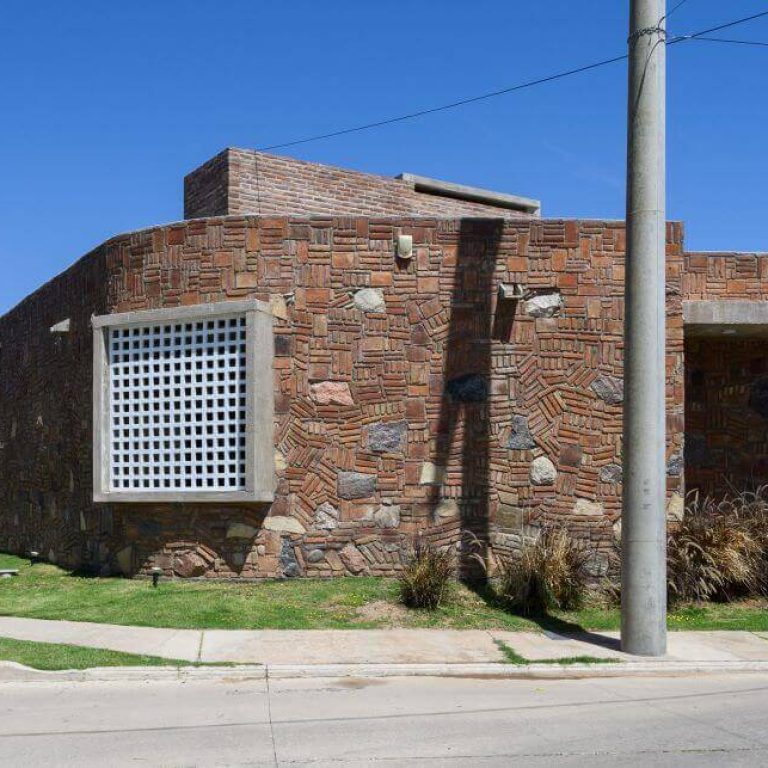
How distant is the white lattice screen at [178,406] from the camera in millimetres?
13859

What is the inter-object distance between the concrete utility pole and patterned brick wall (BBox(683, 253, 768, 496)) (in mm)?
5476

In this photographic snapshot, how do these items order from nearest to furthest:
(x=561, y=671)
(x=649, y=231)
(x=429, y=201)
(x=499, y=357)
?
(x=561, y=671) → (x=649, y=231) → (x=499, y=357) → (x=429, y=201)

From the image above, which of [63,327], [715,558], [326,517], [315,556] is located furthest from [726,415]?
[63,327]

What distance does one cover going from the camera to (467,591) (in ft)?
43.7

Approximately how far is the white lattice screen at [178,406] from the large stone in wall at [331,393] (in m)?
0.91

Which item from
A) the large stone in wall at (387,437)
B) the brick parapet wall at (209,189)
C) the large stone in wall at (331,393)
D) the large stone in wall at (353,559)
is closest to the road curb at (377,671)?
the large stone in wall at (353,559)

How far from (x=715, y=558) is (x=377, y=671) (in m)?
5.07

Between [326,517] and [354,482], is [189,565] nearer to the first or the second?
[326,517]

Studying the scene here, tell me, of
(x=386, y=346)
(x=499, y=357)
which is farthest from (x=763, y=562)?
(x=386, y=346)

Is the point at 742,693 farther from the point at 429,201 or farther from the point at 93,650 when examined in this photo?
the point at 429,201

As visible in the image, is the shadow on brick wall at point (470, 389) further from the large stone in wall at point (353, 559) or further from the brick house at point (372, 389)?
the large stone in wall at point (353, 559)

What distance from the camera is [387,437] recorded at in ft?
45.5

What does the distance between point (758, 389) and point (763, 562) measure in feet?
11.9

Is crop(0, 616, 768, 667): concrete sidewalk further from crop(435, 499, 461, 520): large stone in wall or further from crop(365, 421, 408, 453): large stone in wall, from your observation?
crop(365, 421, 408, 453): large stone in wall
